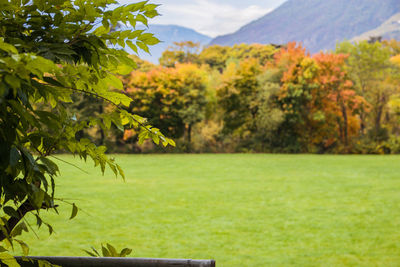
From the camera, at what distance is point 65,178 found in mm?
12203

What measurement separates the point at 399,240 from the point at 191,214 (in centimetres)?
308

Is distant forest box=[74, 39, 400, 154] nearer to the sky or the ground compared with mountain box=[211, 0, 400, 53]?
nearer to the ground

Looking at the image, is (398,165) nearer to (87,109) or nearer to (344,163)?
(344,163)

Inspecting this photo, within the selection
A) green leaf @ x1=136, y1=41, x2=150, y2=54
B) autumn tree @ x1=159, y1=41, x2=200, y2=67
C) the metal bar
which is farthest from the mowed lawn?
autumn tree @ x1=159, y1=41, x2=200, y2=67

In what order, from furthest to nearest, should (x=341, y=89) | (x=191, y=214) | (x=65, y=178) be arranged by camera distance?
(x=341, y=89), (x=65, y=178), (x=191, y=214)

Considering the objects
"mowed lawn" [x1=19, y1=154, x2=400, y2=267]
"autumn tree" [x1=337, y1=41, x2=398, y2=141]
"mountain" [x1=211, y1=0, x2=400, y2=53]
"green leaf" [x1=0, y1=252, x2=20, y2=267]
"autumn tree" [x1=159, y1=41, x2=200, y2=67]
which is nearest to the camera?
"green leaf" [x1=0, y1=252, x2=20, y2=267]

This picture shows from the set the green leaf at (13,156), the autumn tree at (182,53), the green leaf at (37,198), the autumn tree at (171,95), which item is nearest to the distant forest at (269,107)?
the autumn tree at (171,95)

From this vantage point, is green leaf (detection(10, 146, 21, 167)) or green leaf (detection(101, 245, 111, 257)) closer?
green leaf (detection(10, 146, 21, 167))

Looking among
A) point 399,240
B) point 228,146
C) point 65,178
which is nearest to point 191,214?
point 399,240

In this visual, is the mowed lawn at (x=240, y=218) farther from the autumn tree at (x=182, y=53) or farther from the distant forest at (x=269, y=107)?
the autumn tree at (x=182, y=53)

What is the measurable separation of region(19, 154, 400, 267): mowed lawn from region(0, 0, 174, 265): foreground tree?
6.30 ft

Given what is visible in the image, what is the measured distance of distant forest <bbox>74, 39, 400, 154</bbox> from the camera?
20906mm

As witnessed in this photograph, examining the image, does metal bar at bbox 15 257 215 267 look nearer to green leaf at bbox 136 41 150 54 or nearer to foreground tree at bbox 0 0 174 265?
foreground tree at bbox 0 0 174 265

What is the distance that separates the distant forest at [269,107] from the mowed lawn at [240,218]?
8599mm
